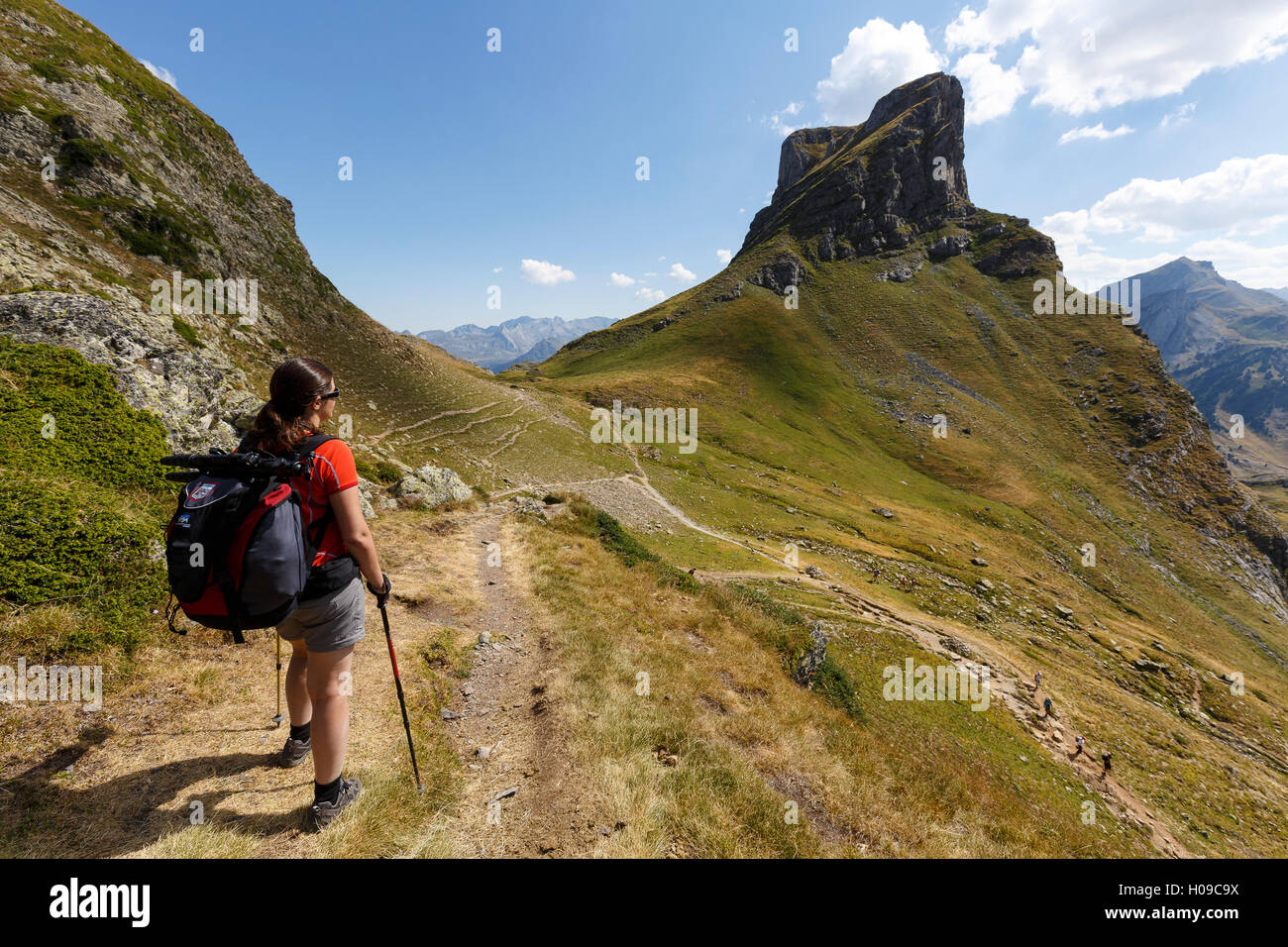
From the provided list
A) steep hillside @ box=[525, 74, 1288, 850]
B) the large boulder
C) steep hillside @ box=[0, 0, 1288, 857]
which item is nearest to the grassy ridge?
steep hillside @ box=[0, 0, 1288, 857]

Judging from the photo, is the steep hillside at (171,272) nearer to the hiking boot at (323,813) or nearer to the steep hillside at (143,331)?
the steep hillside at (143,331)

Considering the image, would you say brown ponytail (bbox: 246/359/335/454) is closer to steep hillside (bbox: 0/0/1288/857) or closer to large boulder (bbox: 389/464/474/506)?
steep hillside (bbox: 0/0/1288/857)

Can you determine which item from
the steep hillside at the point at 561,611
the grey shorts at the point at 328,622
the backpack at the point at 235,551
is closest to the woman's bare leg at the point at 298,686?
the grey shorts at the point at 328,622

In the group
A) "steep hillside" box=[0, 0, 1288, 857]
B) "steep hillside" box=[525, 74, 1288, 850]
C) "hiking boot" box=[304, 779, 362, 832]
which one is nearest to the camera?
"hiking boot" box=[304, 779, 362, 832]

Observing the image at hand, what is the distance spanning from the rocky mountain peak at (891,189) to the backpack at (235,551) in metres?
186

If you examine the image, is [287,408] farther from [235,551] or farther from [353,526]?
[235,551]

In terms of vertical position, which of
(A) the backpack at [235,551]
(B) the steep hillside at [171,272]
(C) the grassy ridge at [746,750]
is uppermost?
(B) the steep hillside at [171,272]

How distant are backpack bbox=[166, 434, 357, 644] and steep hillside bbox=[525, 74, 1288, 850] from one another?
2761cm

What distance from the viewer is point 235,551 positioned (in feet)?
13.7

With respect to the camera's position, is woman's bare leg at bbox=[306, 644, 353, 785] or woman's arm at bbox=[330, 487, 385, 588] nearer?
woman's arm at bbox=[330, 487, 385, 588]

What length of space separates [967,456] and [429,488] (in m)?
101

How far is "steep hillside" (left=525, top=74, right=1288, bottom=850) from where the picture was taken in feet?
130

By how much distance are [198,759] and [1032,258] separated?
212 metres

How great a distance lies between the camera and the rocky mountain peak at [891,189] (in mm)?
165150
